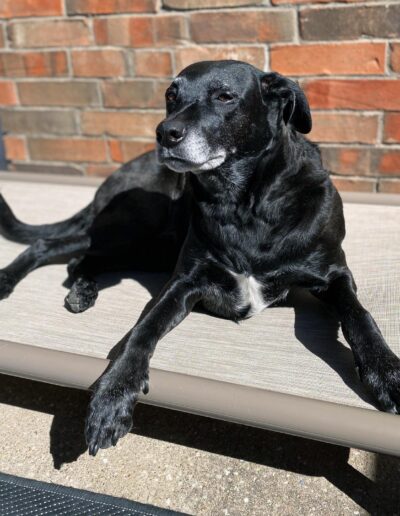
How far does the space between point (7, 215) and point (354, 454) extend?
178 centimetres

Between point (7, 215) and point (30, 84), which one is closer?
point (7, 215)

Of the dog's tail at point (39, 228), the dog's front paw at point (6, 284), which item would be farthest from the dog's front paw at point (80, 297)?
the dog's tail at point (39, 228)

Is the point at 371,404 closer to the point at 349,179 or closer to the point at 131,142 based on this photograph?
the point at 349,179

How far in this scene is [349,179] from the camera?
3094 mm

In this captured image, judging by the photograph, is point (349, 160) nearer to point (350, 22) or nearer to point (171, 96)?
point (350, 22)

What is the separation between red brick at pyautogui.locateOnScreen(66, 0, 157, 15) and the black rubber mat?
2.44 m

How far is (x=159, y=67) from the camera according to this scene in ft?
10.3

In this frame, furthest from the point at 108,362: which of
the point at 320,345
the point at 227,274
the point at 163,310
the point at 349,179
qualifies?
the point at 349,179

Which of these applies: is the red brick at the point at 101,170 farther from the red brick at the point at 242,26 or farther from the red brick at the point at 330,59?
the red brick at the point at 330,59

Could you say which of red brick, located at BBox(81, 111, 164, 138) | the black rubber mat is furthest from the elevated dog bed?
red brick, located at BBox(81, 111, 164, 138)

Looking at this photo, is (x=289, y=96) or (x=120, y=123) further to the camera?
(x=120, y=123)

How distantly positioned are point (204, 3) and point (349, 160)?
1.10 meters

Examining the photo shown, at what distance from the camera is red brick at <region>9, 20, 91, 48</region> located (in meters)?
3.25

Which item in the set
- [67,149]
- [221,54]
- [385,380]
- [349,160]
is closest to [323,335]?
[385,380]
